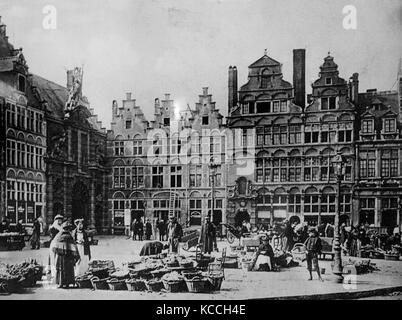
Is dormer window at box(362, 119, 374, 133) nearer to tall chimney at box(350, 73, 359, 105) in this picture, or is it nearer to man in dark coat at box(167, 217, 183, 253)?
tall chimney at box(350, 73, 359, 105)

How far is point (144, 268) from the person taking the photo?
24.1ft

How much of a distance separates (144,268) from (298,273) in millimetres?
2245

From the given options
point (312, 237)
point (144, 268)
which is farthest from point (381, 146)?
point (144, 268)

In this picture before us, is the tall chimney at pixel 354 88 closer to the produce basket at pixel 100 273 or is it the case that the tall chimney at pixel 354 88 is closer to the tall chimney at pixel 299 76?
the tall chimney at pixel 299 76

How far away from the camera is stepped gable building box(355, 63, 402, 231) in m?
7.33

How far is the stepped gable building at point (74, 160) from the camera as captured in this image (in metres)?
7.84

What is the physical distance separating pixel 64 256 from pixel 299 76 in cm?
442

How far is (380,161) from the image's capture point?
290 inches

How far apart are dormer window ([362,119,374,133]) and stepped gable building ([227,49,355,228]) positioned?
18cm

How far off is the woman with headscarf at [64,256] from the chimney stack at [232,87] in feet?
10.3

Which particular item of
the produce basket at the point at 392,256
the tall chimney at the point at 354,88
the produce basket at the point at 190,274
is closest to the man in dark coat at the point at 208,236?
the produce basket at the point at 190,274

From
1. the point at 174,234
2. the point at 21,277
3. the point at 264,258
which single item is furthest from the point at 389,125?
the point at 21,277
